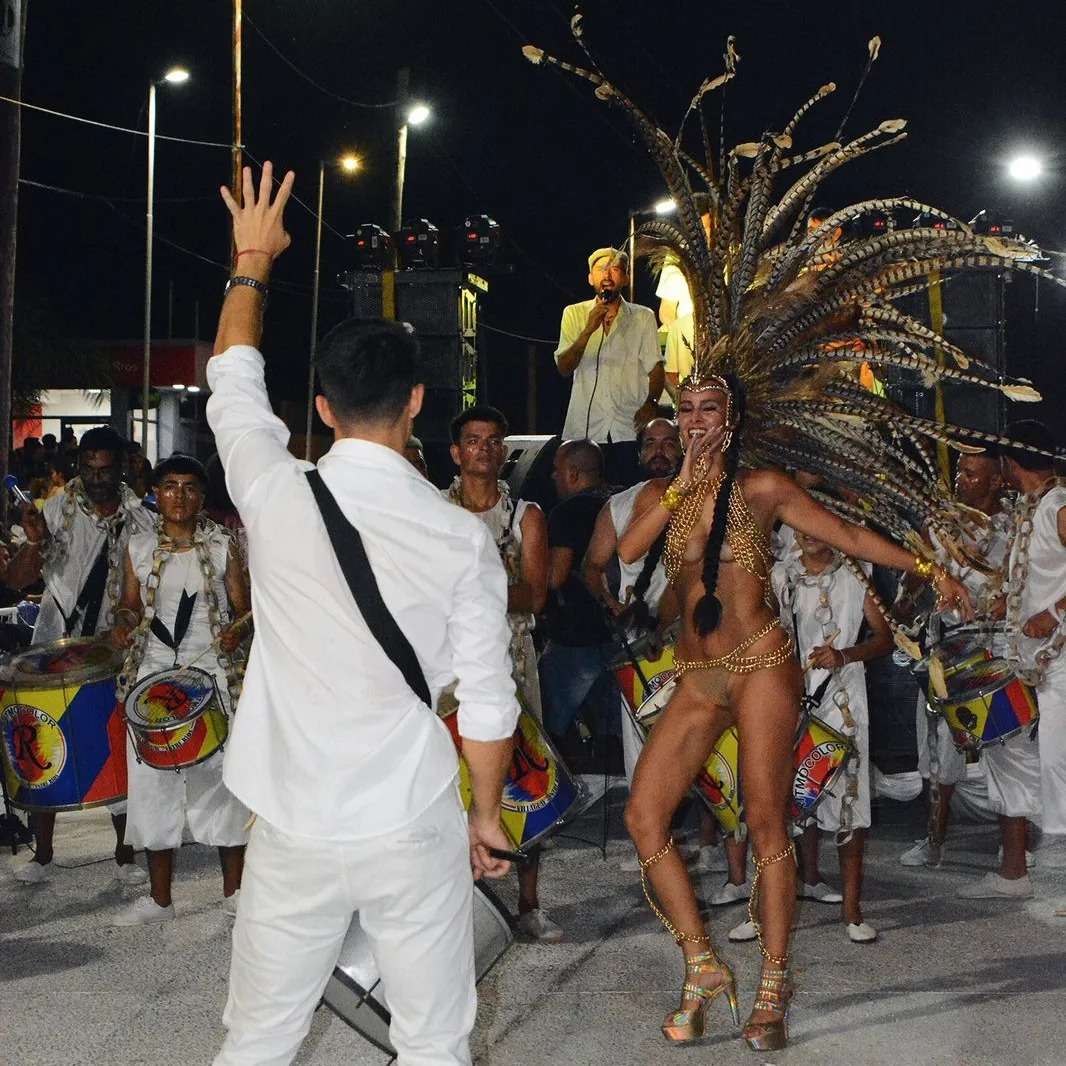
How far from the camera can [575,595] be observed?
7.67 meters

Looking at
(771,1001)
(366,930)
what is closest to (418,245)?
(771,1001)

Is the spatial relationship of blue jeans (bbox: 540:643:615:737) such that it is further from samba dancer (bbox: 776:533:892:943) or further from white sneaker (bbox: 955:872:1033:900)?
white sneaker (bbox: 955:872:1033:900)

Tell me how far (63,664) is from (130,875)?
1.17m

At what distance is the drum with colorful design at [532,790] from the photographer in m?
5.58

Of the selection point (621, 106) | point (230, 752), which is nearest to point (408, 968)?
point (230, 752)

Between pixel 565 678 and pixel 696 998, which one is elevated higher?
pixel 565 678

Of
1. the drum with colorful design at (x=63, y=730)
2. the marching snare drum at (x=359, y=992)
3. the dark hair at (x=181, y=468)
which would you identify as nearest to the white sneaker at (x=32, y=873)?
the drum with colorful design at (x=63, y=730)

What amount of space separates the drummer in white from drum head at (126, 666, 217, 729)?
3.59 m

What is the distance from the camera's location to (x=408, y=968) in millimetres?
3010

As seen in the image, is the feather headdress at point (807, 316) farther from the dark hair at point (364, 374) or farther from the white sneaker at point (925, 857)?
the white sneaker at point (925, 857)

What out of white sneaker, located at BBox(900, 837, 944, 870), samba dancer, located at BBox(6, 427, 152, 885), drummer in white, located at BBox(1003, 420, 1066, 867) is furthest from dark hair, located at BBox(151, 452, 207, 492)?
white sneaker, located at BBox(900, 837, 944, 870)

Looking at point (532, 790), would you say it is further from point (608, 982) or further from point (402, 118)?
point (402, 118)

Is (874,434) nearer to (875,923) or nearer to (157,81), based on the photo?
(875,923)

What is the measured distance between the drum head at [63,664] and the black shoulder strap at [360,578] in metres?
3.70
